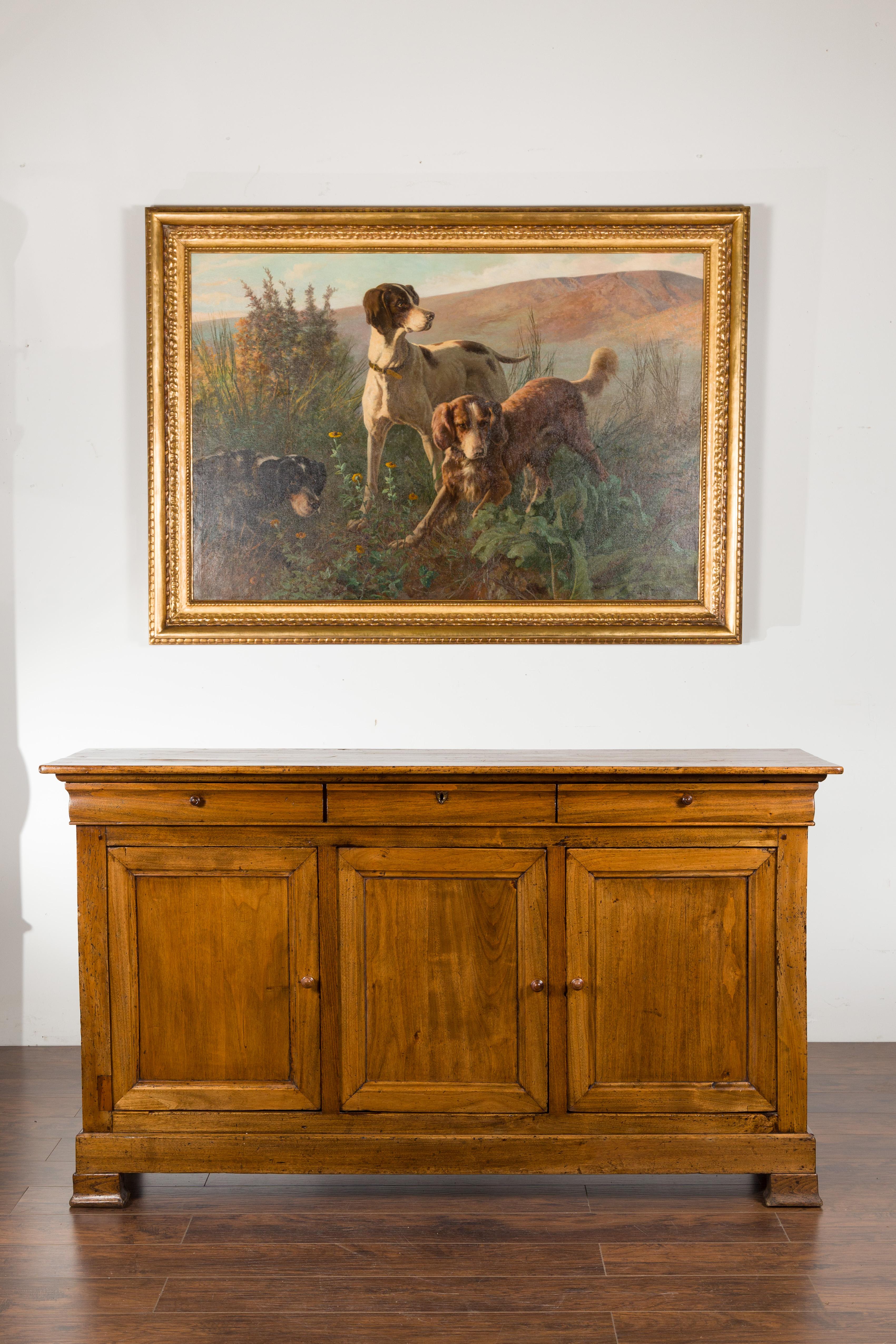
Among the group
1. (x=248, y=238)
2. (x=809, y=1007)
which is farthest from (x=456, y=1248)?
(x=248, y=238)

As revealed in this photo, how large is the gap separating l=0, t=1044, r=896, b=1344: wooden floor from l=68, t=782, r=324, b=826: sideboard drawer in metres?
0.97

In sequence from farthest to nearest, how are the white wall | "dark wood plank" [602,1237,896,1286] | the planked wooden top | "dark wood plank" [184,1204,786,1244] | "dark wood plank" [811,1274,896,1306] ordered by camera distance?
the white wall < the planked wooden top < "dark wood plank" [184,1204,786,1244] < "dark wood plank" [602,1237,896,1286] < "dark wood plank" [811,1274,896,1306]

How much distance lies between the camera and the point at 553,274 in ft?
10.7

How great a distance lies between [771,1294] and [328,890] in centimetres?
132

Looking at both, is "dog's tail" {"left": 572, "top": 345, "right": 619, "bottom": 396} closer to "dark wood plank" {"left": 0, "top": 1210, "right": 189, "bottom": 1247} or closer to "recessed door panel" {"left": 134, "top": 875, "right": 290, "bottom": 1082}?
"recessed door panel" {"left": 134, "top": 875, "right": 290, "bottom": 1082}

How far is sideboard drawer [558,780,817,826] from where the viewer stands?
244 centimetres

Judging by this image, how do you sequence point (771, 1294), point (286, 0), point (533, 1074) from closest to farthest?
point (771, 1294), point (533, 1074), point (286, 0)

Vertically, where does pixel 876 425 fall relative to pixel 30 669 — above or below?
above

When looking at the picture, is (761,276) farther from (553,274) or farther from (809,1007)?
(809,1007)

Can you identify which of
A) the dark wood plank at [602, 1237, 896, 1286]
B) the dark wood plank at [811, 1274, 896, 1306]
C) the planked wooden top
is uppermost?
the planked wooden top

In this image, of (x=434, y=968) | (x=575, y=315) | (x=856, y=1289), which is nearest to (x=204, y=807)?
(x=434, y=968)

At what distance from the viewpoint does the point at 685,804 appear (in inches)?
96.1

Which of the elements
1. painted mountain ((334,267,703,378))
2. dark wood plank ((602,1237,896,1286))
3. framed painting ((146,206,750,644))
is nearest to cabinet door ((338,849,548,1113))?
dark wood plank ((602,1237,896,1286))

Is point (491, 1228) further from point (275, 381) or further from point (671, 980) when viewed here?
point (275, 381)
